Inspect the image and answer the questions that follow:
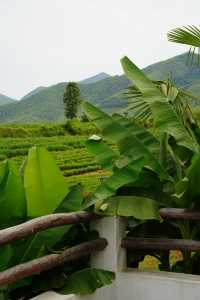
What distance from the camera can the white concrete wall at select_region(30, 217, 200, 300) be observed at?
381 cm

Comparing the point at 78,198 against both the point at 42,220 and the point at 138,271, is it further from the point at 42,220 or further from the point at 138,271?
the point at 138,271

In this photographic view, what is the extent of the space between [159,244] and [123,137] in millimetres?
764

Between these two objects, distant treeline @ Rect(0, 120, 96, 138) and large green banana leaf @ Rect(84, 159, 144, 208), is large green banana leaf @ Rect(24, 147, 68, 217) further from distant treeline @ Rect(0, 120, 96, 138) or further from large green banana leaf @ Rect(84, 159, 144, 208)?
distant treeline @ Rect(0, 120, 96, 138)

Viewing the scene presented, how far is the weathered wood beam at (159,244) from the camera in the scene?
3.82 m

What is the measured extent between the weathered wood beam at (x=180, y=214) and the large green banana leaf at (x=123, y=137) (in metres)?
0.27

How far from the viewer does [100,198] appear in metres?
3.75

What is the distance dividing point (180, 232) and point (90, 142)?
92 cm

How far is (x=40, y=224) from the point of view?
3426 millimetres

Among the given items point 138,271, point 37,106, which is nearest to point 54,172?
point 138,271

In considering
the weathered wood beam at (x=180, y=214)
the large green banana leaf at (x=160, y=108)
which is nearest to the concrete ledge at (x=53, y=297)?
the weathered wood beam at (x=180, y=214)

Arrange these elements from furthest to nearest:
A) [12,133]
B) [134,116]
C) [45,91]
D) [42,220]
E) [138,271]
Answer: [45,91], [12,133], [134,116], [138,271], [42,220]

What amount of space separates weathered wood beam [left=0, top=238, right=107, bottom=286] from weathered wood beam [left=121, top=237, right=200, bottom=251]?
17cm

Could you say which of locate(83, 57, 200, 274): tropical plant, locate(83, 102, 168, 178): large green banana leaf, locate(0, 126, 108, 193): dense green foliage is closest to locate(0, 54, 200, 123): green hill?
locate(0, 126, 108, 193): dense green foliage

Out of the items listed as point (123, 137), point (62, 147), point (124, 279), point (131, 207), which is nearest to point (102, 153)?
point (123, 137)
